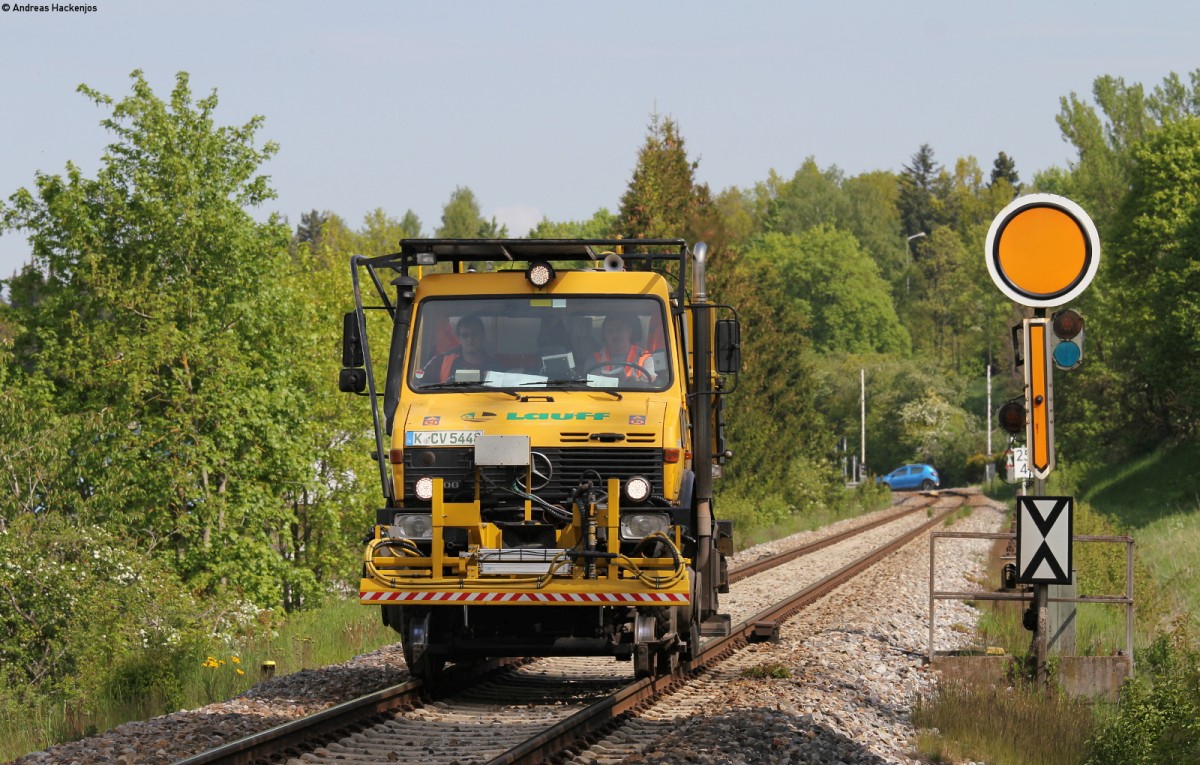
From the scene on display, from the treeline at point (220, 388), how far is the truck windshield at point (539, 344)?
16.8ft

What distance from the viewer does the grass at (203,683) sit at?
34.5ft

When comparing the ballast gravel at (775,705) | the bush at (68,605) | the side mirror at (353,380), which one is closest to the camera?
the ballast gravel at (775,705)

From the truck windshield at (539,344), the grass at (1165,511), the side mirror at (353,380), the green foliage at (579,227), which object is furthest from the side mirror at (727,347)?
the green foliage at (579,227)

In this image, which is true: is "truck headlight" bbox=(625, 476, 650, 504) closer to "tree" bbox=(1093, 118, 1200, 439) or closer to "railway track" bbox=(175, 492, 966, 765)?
"railway track" bbox=(175, 492, 966, 765)

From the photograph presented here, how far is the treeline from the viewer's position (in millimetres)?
21344

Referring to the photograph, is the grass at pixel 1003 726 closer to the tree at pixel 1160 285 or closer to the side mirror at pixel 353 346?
the side mirror at pixel 353 346

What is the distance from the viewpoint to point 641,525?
10.2m

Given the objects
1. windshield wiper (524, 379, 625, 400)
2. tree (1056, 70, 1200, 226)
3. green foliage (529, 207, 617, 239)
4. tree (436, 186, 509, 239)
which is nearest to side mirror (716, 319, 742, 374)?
windshield wiper (524, 379, 625, 400)

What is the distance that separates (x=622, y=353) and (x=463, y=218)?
4842 inches

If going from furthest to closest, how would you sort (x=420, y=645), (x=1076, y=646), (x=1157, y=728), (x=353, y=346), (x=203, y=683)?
1. (x=1076, y=646)
2. (x=203, y=683)
3. (x=353, y=346)
4. (x=420, y=645)
5. (x=1157, y=728)

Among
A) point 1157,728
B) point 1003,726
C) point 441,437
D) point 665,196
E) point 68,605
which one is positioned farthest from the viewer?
point 665,196

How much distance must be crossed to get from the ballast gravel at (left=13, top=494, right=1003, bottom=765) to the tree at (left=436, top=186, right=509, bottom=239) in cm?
10479

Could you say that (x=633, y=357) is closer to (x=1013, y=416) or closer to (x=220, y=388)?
(x=1013, y=416)

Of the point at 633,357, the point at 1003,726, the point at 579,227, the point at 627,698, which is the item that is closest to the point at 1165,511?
the point at 1003,726
